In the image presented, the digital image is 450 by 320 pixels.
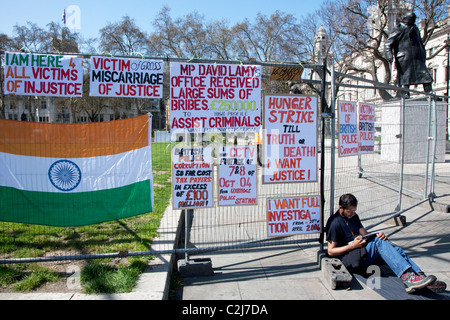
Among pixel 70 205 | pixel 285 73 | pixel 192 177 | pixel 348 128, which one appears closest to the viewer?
pixel 70 205

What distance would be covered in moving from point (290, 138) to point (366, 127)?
188 cm

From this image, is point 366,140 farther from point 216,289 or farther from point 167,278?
point 167,278

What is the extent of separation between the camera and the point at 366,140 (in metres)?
5.78

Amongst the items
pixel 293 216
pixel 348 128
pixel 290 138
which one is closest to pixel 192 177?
pixel 290 138

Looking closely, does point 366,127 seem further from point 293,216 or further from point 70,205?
point 70,205

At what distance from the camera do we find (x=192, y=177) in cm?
445

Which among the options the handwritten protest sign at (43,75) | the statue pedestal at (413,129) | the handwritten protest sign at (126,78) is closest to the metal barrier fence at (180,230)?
the handwritten protest sign at (126,78)

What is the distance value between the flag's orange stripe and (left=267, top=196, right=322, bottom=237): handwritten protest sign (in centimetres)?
201

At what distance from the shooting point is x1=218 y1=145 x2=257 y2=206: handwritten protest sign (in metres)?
4.52

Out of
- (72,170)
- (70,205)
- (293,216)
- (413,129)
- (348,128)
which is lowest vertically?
(293,216)

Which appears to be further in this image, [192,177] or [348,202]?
[192,177]

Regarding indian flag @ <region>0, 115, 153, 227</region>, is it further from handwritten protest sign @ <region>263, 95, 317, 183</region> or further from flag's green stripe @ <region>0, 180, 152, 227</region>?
handwritten protest sign @ <region>263, 95, 317, 183</region>

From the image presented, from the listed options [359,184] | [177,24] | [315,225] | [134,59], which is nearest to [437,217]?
[359,184]

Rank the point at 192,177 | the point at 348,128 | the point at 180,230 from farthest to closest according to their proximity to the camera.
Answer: the point at 180,230 → the point at 348,128 → the point at 192,177
